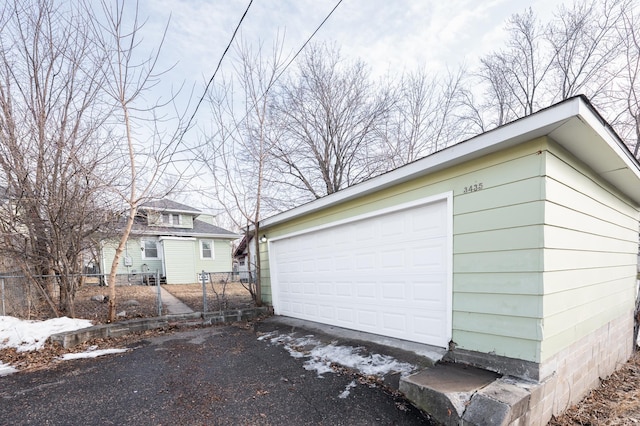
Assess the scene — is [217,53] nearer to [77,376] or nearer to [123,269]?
[77,376]

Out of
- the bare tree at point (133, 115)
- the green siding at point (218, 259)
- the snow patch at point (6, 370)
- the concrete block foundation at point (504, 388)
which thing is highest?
the bare tree at point (133, 115)

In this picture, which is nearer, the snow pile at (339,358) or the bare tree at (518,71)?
the snow pile at (339,358)

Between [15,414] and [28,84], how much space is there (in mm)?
5368

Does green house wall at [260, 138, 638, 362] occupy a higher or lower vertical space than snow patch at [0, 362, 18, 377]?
higher

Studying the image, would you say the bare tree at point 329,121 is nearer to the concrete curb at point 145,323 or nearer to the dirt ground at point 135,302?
the dirt ground at point 135,302

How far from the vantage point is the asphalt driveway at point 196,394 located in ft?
8.38

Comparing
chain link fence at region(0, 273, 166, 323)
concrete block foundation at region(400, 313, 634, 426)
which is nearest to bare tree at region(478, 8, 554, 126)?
concrete block foundation at region(400, 313, 634, 426)

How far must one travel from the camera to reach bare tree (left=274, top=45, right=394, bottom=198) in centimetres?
1118

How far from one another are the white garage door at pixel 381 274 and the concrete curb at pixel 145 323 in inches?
49.1

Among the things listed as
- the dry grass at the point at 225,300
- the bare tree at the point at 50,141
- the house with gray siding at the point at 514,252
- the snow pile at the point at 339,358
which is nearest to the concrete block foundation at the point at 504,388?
the house with gray siding at the point at 514,252

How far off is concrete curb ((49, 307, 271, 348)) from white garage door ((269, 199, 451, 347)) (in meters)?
1.25

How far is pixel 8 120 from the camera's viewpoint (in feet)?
15.9

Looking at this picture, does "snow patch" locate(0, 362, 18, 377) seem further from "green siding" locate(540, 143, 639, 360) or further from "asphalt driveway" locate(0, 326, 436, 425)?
"green siding" locate(540, 143, 639, 360)

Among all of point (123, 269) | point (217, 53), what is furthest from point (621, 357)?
point (123, 269)
